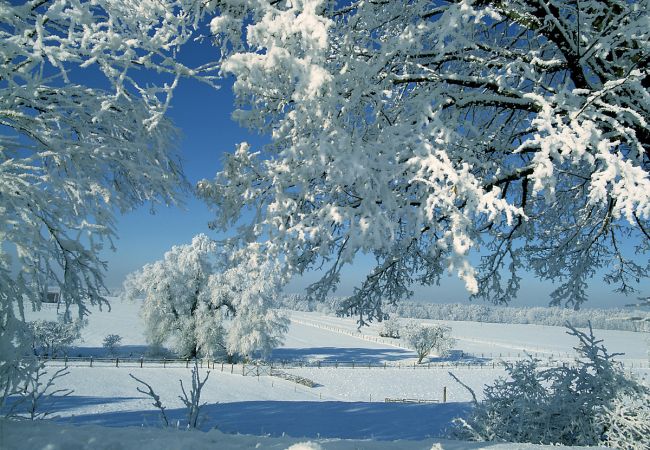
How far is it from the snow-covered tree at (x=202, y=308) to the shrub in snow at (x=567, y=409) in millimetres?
27911

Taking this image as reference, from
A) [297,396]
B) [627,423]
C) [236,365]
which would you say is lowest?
[297,396]

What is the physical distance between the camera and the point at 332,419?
11.7 metres

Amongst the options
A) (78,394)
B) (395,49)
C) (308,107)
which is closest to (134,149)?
(308,107)

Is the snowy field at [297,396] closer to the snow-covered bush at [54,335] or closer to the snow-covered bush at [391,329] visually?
the snow-covered bush at [54,335]

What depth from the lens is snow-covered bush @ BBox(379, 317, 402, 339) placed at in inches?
2522

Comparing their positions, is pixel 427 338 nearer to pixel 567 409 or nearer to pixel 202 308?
pixel 202 308

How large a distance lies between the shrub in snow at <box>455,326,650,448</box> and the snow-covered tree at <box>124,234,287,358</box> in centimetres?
2791

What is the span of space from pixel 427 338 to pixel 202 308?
26429mm

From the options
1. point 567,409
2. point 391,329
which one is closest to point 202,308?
point 567,409

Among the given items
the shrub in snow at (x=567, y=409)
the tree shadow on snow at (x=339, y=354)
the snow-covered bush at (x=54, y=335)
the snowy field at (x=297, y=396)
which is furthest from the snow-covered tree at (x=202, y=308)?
the shrub in snow at (x=567, y=409)

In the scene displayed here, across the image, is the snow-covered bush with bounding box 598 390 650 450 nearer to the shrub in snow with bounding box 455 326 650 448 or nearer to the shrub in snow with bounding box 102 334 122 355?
the shrub in snow with bounding box 455 326 650 448

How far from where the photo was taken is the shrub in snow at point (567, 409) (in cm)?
491

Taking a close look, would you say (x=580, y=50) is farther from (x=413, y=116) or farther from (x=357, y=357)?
(x=357, y=357)

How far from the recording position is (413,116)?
3.76 m
